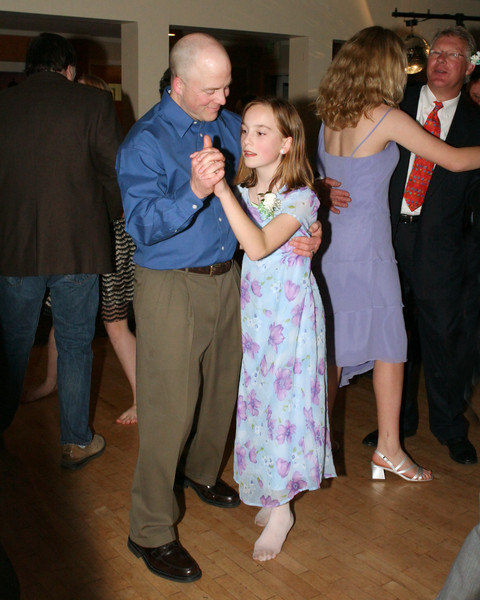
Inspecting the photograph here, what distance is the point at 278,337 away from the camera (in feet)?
7.75

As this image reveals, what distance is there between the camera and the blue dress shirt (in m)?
2.08

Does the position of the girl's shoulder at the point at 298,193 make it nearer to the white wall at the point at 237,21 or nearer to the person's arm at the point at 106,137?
the person's arm at the point at 106,137

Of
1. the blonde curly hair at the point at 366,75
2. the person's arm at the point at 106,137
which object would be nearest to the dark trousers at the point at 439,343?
the blonde curly hair at the point at 366,75

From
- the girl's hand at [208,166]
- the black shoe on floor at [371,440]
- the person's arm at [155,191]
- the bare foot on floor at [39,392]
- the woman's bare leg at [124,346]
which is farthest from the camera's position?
the bare foot on floor at [39,392]

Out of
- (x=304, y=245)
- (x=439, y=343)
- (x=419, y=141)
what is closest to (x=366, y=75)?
(x=419, y=141)

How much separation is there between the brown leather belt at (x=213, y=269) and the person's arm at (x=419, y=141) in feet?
2.52

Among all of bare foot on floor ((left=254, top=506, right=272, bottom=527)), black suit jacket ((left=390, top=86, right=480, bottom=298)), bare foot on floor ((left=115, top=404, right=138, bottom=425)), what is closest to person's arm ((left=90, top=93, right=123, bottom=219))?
black suit jacket ((left=390, top=86, right=480, bottom=298))

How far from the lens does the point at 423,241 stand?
10.1 feet

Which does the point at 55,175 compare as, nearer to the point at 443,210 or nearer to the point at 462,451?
the point at 443,210

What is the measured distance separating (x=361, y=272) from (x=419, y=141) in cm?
53

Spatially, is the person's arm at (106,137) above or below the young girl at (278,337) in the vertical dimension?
above

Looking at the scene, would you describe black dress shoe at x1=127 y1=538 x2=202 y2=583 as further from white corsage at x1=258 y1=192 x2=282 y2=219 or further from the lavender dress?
white corsage at x1=258 y1=192 x2=282 y2=219

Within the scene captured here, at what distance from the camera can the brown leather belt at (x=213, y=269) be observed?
2.36 meters

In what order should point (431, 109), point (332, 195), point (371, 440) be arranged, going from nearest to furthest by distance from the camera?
point (332, 195) → point (431, 109) → point (371, 440)
